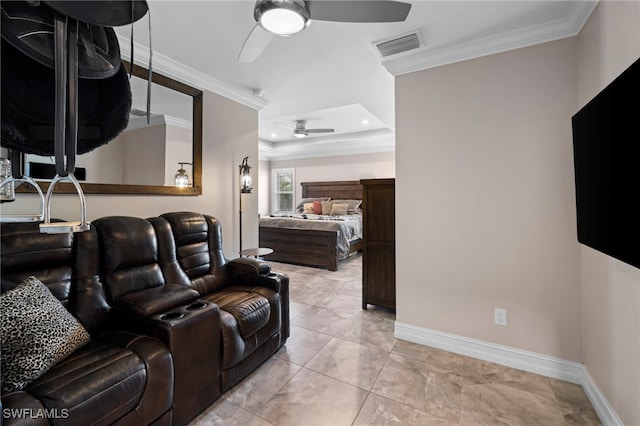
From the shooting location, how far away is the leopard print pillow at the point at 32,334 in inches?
45.6

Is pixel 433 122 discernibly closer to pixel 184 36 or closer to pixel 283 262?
pixel 184 36

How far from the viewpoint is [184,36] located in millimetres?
2258

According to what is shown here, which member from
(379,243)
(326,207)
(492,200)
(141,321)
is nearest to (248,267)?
(141,321)

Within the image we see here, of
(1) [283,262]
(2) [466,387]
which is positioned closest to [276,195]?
(1) [283,262]

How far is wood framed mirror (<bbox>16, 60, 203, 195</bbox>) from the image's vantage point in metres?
2.12

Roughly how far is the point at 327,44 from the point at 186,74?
1.45 m

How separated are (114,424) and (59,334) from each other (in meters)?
0.50

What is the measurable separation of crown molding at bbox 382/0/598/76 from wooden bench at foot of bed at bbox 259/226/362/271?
3.01m

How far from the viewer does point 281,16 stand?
60.6 inches

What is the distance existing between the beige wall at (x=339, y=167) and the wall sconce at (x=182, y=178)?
190 inches

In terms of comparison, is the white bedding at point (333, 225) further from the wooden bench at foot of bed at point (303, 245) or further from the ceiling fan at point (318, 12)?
the ceiling fan at point (318, 12)

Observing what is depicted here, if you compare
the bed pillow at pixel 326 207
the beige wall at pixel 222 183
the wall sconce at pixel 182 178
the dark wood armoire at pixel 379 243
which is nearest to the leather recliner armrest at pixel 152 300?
the beige wall at pixel 222 183

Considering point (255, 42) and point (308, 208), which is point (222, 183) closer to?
point (255, 42)

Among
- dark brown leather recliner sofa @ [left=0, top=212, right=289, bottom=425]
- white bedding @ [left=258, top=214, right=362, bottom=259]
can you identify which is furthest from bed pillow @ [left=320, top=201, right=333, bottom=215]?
dark brown leather recliner sofa @ [left=0, top=212, right=289, bottom=425]
